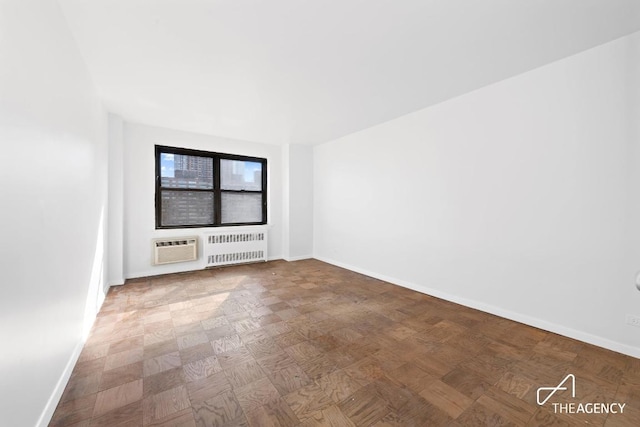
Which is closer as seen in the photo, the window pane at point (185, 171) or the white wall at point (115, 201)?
the white wall at point (115, 201)

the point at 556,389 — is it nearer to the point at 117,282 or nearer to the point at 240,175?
the point at 117,282

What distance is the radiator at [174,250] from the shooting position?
4.22 m

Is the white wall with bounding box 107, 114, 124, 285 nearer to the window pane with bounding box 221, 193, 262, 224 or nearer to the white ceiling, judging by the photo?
the white ceiling

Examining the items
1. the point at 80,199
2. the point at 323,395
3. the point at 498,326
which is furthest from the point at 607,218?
the point at 80,199

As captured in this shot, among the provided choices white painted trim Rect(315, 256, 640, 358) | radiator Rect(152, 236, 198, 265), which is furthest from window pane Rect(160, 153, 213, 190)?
white painted trim Rect(315, 256, 640, 358)

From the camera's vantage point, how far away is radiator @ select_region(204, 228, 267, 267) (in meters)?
4.73

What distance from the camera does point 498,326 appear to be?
8.43ft

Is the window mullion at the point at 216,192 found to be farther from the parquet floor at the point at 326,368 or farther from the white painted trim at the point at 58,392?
the white painted trim at the point at 58,392

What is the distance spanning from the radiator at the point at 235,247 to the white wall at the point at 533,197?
8.77 ft

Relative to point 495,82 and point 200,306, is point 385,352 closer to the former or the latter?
point 200,306

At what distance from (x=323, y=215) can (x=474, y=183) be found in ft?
10.2

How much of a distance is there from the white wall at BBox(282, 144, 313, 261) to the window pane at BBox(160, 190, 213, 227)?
62.1 inches

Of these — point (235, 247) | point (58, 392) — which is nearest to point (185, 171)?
point (235, 247)

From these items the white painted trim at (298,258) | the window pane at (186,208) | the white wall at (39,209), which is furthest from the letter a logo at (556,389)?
the window pane at (186,208)
